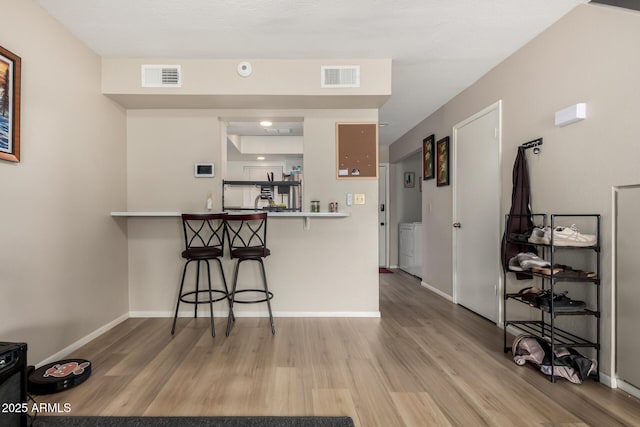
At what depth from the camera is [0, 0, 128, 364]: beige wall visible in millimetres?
2037

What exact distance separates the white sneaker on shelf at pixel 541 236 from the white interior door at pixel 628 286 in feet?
1.13

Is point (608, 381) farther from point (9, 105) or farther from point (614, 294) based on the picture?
point (9, 105)

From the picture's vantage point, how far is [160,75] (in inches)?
116

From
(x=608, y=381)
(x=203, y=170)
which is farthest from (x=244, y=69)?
(x=608, y=381)

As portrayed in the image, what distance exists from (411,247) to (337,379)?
4.00 metres

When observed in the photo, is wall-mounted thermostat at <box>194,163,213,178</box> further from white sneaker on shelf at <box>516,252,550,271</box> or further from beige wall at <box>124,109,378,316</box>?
white sneaker on shelf at <box>516,252,550,271</box>

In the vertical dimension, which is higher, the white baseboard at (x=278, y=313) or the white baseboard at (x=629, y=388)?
the white baseboard at (x=629, y=388)

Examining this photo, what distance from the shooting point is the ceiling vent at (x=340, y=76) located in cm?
300

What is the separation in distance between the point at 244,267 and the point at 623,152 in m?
3.11

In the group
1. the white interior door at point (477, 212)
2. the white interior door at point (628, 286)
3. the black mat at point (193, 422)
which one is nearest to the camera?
the black mat at point (193, 422)

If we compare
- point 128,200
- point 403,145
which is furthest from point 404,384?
point 403,145

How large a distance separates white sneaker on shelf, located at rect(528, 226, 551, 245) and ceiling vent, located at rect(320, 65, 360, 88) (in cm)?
191

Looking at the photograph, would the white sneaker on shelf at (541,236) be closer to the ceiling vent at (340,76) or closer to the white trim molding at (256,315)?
the white trim molding at (256,315)

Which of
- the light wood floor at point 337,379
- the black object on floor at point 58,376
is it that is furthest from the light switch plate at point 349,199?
the black object on floor at point 58,376
